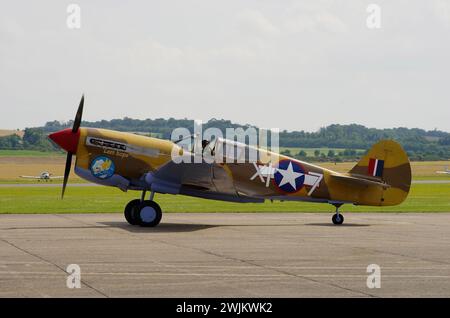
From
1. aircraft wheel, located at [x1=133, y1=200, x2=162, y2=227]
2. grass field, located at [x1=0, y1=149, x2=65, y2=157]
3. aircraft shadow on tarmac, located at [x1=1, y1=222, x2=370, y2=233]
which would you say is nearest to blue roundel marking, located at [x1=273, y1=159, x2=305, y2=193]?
aircraft shadow on tarmac, located at [x1=1, y1=222, x2=370, y2=233]

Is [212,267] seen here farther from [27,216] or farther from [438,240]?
[27,216]

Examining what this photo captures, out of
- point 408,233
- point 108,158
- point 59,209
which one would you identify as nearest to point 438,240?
point 408,233

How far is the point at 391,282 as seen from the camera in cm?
1109

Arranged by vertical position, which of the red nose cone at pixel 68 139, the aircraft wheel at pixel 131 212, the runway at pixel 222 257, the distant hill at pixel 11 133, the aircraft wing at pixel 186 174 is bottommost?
the runway at pixel 222 257

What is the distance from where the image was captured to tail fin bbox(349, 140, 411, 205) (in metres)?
22.0

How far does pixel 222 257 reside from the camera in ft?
45.5

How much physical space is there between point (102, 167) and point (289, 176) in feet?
16.4

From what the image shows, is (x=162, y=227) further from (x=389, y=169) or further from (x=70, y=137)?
(x=389, y=169)

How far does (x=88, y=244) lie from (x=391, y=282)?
6899 mm

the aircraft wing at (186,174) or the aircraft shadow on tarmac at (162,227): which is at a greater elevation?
the aircraft wing at (186,174)

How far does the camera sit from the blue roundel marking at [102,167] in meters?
20.0

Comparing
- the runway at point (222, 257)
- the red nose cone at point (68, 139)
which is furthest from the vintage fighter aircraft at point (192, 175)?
the runway at point (222, 257)

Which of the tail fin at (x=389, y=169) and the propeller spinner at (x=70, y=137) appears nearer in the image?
the propeller spinner at (x=70, y=137)

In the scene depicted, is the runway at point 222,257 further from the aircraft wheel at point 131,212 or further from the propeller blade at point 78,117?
the propeller blade at point 78,117
